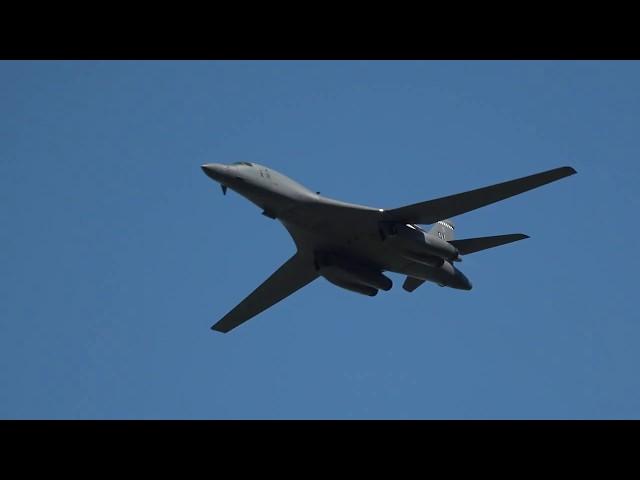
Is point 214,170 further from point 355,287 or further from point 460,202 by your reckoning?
point 460,202

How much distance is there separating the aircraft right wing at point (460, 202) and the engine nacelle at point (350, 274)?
2.40 meters

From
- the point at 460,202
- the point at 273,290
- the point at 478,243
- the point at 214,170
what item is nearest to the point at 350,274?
the point at 273,290

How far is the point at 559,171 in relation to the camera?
29.4 m

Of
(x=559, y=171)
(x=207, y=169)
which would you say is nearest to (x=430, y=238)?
(x=559, y=171)

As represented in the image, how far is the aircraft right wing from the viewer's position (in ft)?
100

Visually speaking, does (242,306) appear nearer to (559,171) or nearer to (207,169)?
(207,169)

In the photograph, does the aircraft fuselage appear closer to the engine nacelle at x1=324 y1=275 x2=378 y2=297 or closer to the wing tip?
the engine nacelle at x1=324 y1=275 x2=378 y2=297

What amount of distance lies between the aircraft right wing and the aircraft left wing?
4.79 metres

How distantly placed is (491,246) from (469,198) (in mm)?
3841

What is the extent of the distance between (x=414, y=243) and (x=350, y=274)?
2.74 m

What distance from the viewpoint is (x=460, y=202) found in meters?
31.7

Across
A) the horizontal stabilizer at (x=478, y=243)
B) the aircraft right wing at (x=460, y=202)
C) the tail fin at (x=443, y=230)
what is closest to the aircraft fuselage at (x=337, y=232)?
the aircraft right wing at (x=460, y=202)

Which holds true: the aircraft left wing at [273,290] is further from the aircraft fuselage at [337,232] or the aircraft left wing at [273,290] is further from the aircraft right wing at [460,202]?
the aircraft right wing at [460,202]

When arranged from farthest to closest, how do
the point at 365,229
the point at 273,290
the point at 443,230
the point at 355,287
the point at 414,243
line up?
the point at 443,230, the point at 273,290, the point at 355,287, the point at 365,229, the point at 414,243
